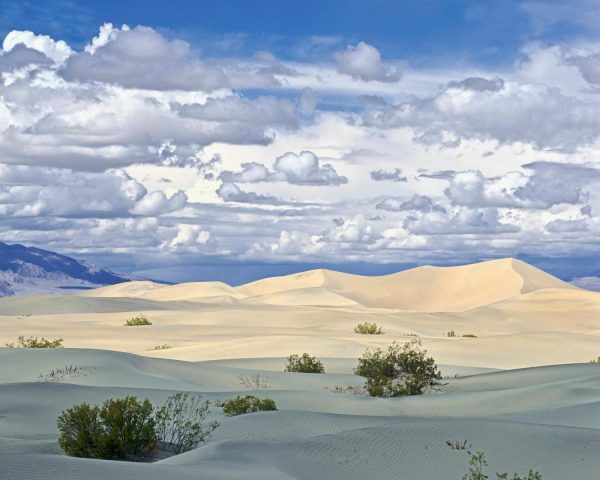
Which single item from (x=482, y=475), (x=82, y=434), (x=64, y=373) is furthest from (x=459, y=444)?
(x=64, y=373)

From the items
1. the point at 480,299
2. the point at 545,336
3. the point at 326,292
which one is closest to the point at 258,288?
the point at 326,292

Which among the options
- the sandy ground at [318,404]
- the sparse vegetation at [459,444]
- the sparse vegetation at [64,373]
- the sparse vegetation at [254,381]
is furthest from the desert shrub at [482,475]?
the sparse vegetation at [64,373]

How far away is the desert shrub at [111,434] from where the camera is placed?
1180 cm

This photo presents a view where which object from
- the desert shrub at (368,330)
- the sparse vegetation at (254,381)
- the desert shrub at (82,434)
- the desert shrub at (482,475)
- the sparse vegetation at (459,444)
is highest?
the desert shrub at (368,330)

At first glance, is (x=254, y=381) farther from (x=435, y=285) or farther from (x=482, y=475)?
(x=435, y=285)

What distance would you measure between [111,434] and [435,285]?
11964 centimetres

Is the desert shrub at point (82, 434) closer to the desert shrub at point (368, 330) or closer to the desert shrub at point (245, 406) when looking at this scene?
the desert shrub at point (245, 406)

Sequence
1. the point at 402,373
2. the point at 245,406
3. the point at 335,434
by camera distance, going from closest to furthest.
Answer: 1. the point at 335,434
2. the point at 245,406
3. the point at 402,373

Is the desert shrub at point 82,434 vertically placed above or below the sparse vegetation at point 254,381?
below

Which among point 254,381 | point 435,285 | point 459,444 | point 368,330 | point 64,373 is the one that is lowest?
point 459,444

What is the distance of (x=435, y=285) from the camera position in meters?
130

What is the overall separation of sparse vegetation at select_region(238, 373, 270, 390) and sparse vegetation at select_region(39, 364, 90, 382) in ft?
12.2

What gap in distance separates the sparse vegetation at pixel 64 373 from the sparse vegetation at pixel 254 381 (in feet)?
12.2

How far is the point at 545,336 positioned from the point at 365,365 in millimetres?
21911
